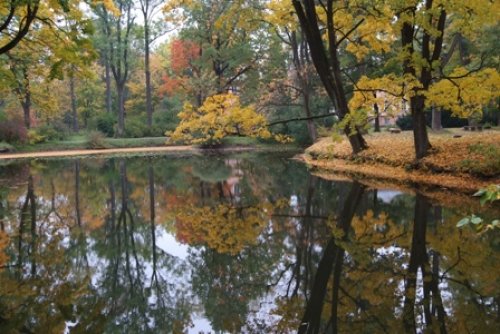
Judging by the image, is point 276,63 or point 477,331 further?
point 276,63

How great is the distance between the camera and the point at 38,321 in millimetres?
4086

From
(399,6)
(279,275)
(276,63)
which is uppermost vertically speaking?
(276,63)

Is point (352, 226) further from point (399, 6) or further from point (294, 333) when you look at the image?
point (399, 6)

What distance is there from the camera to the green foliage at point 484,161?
10461mm

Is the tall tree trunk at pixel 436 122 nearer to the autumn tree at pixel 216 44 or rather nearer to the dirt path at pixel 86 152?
the dirt path at pixel 86 152

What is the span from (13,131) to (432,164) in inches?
1070

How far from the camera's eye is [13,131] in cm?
3034

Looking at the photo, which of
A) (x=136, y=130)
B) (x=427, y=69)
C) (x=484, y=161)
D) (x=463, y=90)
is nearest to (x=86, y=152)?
(x=136, y=130)

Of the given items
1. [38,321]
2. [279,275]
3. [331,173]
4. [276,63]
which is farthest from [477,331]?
[276,63]

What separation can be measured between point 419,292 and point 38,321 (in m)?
3.52

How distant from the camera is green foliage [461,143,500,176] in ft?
34.3

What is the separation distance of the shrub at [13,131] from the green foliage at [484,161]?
28.1m

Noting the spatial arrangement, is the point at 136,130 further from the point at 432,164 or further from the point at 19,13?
the point at 432,164

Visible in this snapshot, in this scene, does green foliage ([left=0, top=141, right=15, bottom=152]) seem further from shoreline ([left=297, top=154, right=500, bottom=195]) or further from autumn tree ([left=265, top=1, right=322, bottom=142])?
shoreline ([left=297, top=154, right=500, bottom=195])
